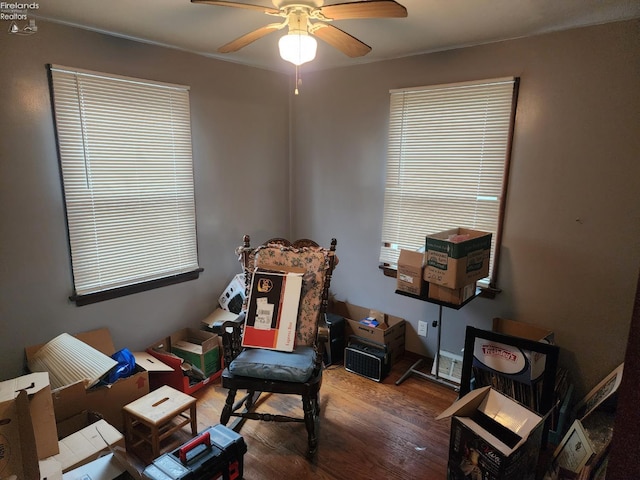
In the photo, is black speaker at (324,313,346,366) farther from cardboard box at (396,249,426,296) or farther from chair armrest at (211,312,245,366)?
chair armrest at (211,312,245,366)

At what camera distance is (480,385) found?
7.83 ft

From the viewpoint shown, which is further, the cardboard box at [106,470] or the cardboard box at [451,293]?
the cardboard box at [451,293]

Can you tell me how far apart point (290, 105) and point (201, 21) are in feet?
4.81

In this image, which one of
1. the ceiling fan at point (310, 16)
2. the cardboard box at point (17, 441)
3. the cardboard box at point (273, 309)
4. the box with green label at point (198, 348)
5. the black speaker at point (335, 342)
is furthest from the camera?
the black speaker at point (335, 342)

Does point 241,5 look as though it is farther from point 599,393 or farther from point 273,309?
point 599,393

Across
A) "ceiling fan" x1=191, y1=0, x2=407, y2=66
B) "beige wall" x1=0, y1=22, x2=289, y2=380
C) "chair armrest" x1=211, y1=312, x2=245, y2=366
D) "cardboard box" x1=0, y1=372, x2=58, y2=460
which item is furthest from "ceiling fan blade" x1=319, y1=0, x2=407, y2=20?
"cardboard box" x1=0, y1=372, x2=58, y2=460

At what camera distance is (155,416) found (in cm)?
205

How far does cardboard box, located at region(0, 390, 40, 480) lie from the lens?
142 centimetres

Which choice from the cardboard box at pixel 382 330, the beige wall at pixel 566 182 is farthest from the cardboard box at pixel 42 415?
the beige wall at pixel 566 182

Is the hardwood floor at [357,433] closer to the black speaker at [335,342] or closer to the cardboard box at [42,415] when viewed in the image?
the black speaker at [335,342]

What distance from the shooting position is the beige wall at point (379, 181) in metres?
2.11

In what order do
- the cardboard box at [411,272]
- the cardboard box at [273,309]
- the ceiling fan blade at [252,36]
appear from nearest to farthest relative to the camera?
the ceiling fan blade at [252,36]
the cardboard box at [273,309]
the cardboard box at [411,272]

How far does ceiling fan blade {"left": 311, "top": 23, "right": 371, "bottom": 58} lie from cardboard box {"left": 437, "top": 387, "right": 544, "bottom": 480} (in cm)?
189

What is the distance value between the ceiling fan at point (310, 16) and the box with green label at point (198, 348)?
203 cm
